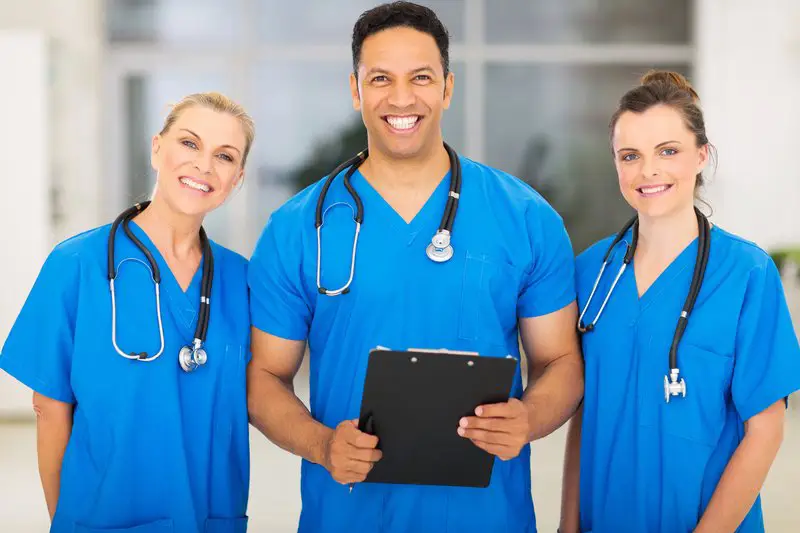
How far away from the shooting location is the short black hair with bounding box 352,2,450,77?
1.75m

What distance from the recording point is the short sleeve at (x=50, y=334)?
1.73 m

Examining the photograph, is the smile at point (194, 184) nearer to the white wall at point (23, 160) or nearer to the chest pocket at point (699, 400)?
the chest pocket at point (699, 400)

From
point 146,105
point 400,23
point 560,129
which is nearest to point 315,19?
point 146,105

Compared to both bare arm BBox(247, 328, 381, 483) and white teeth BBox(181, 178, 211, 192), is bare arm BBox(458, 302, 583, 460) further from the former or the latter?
white teeth BBox(181, 178, 211, 192)

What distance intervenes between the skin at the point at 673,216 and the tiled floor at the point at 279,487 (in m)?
1.68

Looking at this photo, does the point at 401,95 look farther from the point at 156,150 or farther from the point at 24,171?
the point at 24,171

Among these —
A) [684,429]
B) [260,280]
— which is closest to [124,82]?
[260,280]

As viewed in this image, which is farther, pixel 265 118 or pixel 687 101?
pixel 265 118

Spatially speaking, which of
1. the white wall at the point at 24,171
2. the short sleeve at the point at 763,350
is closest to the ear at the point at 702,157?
the short sleeve at the point at 763,350

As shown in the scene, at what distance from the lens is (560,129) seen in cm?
634

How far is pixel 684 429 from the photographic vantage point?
1641mm

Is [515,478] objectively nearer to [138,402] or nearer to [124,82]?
[138,402]

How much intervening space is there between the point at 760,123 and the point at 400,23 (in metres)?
4.64

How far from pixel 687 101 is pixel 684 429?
62cm
